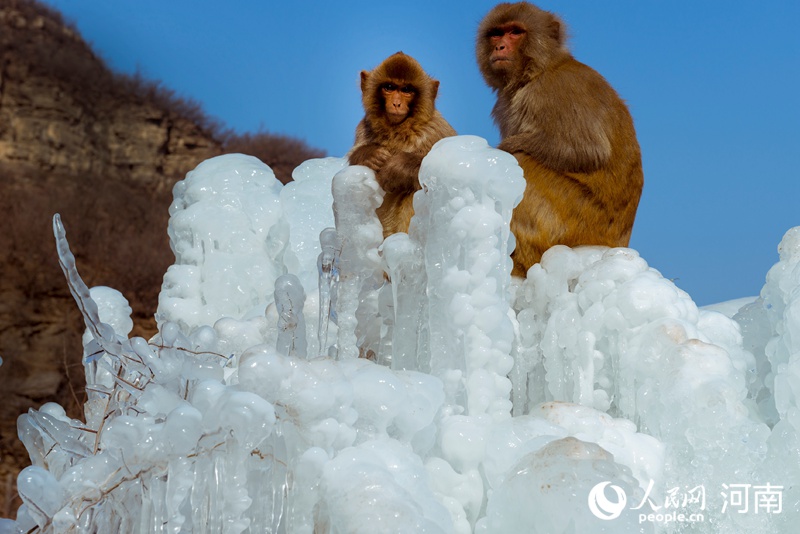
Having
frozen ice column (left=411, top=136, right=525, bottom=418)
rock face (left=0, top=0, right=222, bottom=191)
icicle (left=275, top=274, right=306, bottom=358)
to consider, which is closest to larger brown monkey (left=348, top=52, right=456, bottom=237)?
icicle (left=275, top=274, right=306, bottom=358)

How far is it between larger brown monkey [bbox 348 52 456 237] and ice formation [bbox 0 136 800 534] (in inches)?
15.0

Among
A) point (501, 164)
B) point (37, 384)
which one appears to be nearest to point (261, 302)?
point (501, 164)

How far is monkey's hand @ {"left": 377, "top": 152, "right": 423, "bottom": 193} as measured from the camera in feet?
15.4

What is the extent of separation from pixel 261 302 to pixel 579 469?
10.1ft

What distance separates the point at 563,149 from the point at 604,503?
2.43m

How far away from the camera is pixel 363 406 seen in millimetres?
3217

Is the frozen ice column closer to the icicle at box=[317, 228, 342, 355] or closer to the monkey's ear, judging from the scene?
the icicle at box=[317, 228, 342, 355]

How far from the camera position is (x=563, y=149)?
4930 millimetres

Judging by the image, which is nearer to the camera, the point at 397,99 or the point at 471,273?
the point at 471,273

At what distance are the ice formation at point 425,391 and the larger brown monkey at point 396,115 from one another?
1.25 ft

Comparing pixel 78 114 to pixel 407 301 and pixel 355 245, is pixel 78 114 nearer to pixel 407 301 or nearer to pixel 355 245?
pixel 355 245

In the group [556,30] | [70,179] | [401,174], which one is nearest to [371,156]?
[401,174]

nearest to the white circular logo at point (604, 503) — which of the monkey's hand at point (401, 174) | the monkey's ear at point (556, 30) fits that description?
the monkey's hand at point (401, 174)

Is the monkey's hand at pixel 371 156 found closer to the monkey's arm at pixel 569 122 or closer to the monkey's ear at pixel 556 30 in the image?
the monkey's arm at pixel 569 122
